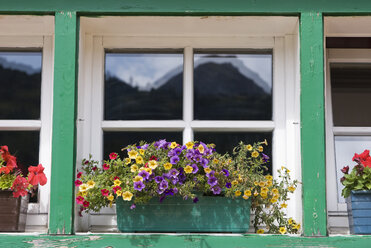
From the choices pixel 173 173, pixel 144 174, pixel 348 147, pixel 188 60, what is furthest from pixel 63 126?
pixel 348 147

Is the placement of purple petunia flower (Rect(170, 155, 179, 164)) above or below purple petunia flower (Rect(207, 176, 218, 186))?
above

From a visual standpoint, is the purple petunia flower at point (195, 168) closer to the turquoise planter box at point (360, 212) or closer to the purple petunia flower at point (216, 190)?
the purple petunia flower at point (216, 190)

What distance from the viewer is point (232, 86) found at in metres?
3.30

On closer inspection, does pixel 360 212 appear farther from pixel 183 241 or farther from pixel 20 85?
pixel 20 85

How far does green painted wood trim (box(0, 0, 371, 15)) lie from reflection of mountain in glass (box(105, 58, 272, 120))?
0.42 metres

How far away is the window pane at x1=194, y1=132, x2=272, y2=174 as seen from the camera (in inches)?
126

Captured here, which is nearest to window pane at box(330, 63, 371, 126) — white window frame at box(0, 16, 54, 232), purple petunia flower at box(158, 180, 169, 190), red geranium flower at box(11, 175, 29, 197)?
purple petunia flower at box(158, 180, 169, 190)

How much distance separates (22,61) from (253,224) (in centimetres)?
149

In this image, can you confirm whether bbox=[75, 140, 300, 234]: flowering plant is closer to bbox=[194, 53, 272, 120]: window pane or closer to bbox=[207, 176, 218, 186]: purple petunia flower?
bbox=[207, 176, 218, 186]: purple petunia flower

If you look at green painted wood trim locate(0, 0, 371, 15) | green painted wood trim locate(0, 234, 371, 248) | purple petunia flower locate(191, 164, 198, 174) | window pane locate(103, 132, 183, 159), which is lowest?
green painted wood trim locate(0, 234, 371, 248)

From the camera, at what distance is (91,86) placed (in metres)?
3.19

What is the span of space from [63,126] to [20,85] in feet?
1.99

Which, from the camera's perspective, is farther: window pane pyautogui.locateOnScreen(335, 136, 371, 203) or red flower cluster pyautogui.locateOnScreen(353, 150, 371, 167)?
window pane pyautogui.locateOnScreen(335, 136, 371, 203)

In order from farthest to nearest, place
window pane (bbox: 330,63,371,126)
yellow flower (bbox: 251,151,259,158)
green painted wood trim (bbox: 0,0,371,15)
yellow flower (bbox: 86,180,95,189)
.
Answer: window pane (bbox: 330,63,371,126) → yellow flower (bbox: 251,151,259,158) → green painted wood trim (bbox: 0,0,371,15) → yellow flower (bbox: 86,180,95,189)
